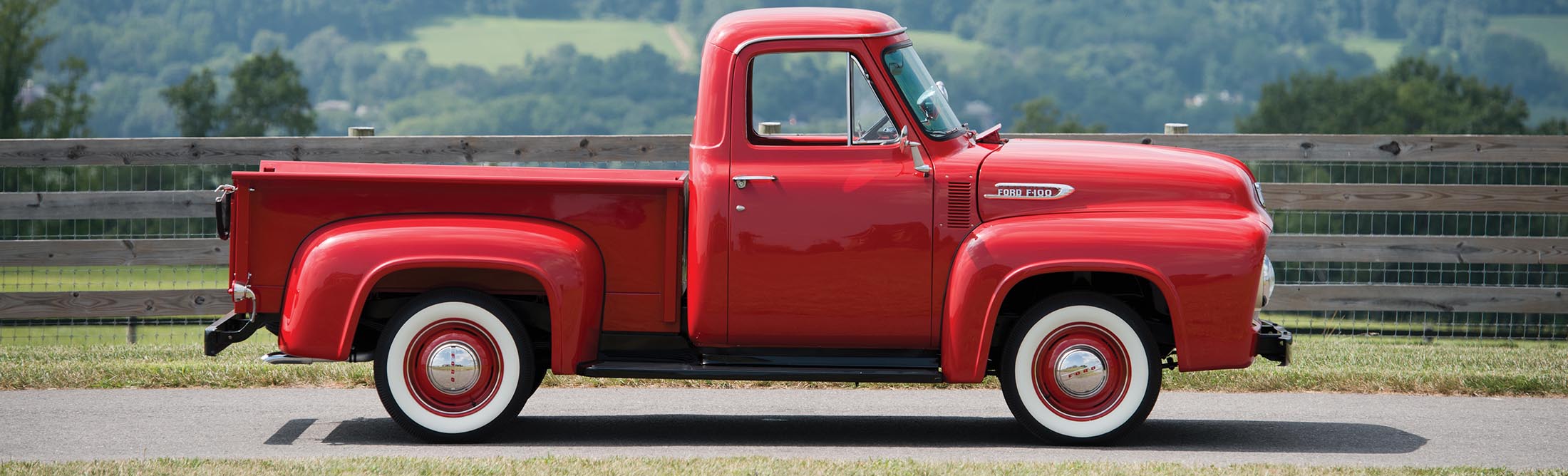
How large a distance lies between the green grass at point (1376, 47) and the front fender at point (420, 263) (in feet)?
502

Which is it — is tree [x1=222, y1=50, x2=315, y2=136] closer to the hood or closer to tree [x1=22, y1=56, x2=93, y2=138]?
tree [x1=22, y1=56, x2=93, y2=138]

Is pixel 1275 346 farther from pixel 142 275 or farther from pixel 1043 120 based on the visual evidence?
pixel 1043 120

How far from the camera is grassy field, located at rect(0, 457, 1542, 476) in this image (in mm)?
5367

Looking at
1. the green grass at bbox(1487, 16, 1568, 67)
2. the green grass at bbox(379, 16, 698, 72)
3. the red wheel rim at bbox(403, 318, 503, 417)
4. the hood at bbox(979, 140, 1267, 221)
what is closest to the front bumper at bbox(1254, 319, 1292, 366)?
the hood at bbox(979, 140, 1267, 221)

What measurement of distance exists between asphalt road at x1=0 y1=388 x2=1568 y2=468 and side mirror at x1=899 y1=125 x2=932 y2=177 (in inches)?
44.3

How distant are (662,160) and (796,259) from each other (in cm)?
370

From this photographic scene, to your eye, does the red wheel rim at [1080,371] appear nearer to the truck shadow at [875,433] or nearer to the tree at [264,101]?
the truck shadow at [875,433]

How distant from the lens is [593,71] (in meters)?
143

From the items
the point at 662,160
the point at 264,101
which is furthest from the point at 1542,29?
the point at 662,160

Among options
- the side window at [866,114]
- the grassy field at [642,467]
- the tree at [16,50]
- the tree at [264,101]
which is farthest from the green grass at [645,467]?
the tree at [264,101]

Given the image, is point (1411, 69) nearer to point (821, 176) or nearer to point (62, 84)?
point (62, 84)

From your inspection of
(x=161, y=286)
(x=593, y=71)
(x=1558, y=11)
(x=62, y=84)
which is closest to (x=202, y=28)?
(x=593, y=71)

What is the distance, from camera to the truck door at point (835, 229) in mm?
5906

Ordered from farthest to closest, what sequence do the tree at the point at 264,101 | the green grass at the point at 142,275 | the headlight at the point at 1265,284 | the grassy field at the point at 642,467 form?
the tree at the point at 264,101 < the green grass at the point at 142,275 < the headlight at the point at 1265,284 < the grassy field at the point at 642,467
